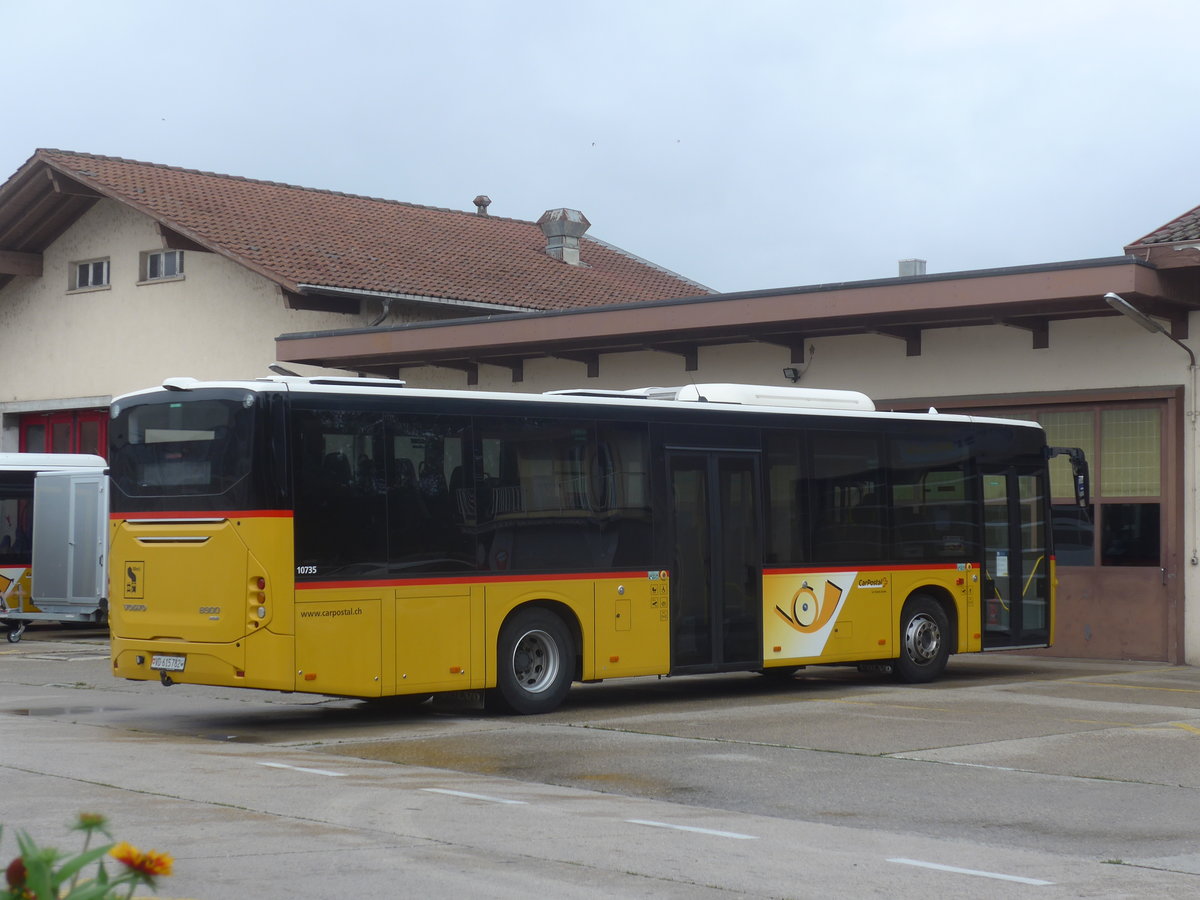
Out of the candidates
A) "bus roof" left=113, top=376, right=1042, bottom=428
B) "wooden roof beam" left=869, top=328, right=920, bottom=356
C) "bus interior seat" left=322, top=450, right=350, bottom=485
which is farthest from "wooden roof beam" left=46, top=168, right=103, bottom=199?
"bus interior seat" left=322, top=450, right=350, bottom=485

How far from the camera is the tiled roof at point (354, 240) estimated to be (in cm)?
2920

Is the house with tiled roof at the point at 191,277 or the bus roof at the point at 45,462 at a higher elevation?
the house with tiled roof at the point at 191,277

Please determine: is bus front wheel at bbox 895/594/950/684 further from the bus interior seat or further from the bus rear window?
the bus rear window

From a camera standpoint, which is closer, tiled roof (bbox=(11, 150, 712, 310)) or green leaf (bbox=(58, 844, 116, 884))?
green leaf (bbox=(58, 844, 116, 884))

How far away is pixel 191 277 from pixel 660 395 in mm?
17149

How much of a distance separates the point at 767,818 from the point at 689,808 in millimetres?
498

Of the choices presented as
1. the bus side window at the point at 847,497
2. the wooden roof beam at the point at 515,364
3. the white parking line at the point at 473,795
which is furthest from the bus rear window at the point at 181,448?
the wooden roof beam at the point at 515,364

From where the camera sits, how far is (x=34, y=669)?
19484mm

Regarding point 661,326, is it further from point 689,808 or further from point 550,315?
point 689,808

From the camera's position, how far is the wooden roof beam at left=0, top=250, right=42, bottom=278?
1332 inches

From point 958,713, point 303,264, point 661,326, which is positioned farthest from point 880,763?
point 303,264

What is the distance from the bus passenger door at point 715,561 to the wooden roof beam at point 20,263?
2281 centimetres

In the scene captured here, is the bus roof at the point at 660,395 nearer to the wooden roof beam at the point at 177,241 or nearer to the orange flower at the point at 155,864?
the orange flower at the point at 155,864

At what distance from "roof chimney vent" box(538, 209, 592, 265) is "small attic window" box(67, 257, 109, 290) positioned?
10.0 meters
